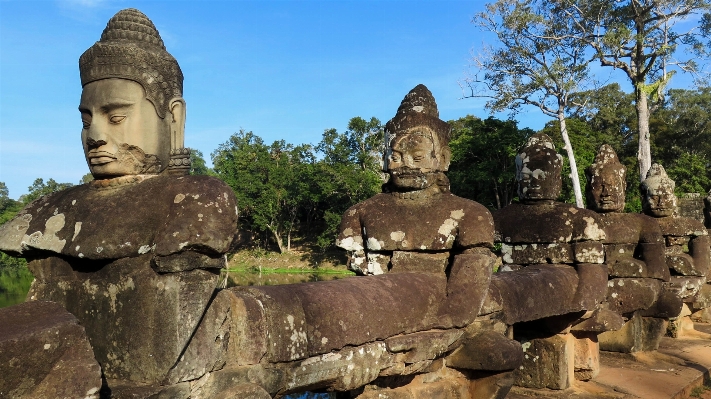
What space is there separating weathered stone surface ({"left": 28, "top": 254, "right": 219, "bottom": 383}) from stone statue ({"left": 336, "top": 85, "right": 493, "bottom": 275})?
198cm

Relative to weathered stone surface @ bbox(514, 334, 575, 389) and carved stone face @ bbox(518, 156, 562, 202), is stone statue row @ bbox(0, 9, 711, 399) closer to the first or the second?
weathered stone surface @ bbox(514, 334, 575, 389)

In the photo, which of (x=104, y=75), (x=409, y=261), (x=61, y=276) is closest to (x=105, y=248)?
(x=61, y=276)

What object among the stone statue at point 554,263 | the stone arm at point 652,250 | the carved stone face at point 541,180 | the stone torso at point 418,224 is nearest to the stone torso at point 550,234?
the stone statue at point 554,263

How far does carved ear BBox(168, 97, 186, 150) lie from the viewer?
2.95 m

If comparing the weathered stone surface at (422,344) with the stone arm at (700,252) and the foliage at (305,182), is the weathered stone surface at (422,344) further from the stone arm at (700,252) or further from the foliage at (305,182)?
the foliage at (305,182)

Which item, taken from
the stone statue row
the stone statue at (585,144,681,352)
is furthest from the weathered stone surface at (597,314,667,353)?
the stone statue row

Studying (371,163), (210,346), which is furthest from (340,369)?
(371,163)

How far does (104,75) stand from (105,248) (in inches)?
31.2

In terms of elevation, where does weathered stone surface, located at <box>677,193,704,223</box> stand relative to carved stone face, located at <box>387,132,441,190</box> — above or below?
below

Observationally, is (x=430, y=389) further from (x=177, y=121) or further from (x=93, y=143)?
(x=93, y=143)

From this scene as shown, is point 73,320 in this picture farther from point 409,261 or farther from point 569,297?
point 569,297

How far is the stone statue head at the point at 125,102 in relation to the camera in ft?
9.13

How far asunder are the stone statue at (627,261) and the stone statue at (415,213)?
345 centimetres

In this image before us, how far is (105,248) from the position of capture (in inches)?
101
